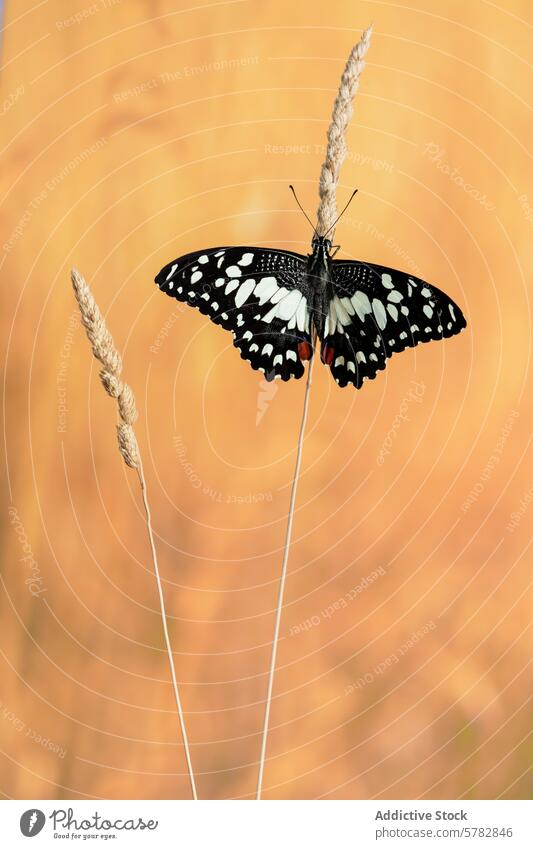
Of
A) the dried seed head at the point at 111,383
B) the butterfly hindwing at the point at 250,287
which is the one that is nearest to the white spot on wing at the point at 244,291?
the butterfly hindwing at the point at 250,287

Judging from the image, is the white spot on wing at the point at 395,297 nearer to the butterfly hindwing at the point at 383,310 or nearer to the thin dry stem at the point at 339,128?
the butterfly hindwing at the point at 383,310

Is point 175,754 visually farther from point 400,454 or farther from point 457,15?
point 457,15

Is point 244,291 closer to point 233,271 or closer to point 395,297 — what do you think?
point 233,271

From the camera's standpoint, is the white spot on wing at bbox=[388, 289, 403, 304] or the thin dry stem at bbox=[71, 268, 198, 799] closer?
the thin dry stem at bbox=[71, 268, 198, 799]

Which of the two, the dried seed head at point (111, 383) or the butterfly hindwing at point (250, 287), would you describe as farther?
the butterfly hindwing at point (250, 287)

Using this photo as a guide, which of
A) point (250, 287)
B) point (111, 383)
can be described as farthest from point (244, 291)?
point (111, 383)

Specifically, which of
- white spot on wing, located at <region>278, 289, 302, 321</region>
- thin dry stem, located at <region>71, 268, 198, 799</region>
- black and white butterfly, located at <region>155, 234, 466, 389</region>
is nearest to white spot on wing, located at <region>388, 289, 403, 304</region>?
black and white butterfly, located at <region>155, 234, 466, 389</region>

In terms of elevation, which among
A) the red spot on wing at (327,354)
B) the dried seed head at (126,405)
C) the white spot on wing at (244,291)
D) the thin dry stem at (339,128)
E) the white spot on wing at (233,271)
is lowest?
the dried seed head at (126,405)

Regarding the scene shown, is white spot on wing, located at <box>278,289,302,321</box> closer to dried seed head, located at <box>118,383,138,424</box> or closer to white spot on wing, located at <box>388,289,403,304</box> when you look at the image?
white spot on wing, located at <box>388,289,403,304</box>
